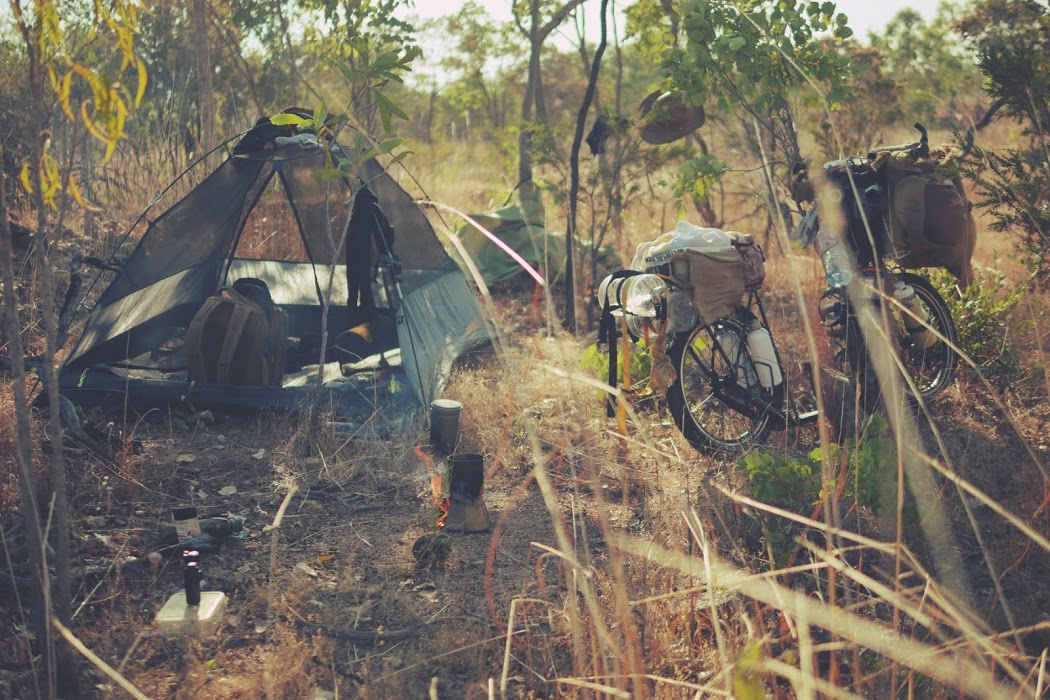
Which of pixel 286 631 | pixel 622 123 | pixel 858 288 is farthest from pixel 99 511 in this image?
pixel 622 123

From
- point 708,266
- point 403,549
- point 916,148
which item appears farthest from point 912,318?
point 403,549

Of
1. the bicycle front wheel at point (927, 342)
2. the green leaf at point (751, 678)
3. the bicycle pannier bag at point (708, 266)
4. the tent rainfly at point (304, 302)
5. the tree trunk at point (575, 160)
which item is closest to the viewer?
the green leaf at point (751, 678)

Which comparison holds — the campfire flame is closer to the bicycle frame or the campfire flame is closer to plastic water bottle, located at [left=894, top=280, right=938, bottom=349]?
the bicycle frame

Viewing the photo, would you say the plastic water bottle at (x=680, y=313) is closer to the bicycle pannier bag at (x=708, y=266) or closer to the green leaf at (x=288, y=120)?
the bicycle pannier bag at (x=708, y=266)

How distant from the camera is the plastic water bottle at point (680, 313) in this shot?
12.9ft

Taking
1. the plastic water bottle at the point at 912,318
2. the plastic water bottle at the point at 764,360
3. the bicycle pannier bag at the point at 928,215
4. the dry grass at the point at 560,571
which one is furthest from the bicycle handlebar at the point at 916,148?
the dry grass at the point at 560,571

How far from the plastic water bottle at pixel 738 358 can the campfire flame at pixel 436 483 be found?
1317 millimetres

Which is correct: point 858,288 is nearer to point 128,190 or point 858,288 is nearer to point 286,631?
point 286,631

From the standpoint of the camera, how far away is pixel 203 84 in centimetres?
727

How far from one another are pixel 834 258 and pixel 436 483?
6.38 feet

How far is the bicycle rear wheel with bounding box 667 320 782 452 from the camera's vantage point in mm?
4004

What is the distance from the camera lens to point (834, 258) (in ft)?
13.6

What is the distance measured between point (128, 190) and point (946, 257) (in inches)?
242

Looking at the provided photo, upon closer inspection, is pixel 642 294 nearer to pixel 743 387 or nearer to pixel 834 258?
pixel 743 387
